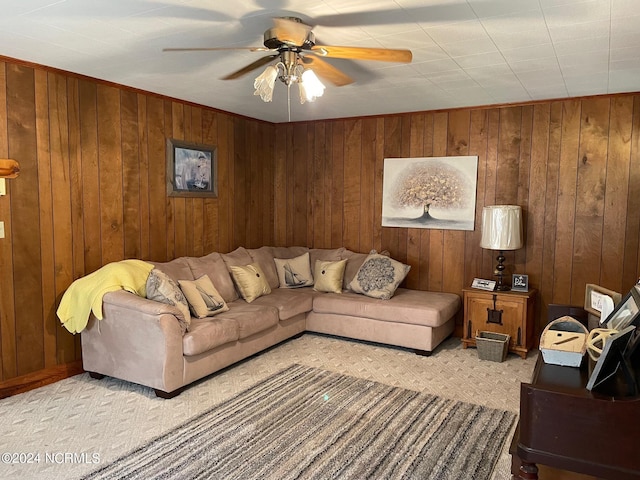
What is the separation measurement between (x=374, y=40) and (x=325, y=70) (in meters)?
0.34

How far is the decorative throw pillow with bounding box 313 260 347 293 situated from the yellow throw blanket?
1.95 m

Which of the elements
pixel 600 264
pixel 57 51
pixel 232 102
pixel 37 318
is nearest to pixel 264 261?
pixel 232 102

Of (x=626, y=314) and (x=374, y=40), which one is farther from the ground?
(x=374, y=40)

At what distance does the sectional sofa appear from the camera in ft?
10.8

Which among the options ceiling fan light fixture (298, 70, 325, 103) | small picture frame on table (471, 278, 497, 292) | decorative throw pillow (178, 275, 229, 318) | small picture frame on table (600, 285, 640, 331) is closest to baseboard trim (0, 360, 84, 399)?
decorative throw pillow (178, 275, 229, 318)

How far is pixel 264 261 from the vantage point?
5215 mm

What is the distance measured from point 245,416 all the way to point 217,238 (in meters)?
2.51

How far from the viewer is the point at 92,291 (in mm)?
3498

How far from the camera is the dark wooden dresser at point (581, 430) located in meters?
1.41

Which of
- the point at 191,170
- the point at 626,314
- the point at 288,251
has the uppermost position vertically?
the point at 191,170

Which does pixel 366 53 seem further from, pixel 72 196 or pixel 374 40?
pixel 72 196

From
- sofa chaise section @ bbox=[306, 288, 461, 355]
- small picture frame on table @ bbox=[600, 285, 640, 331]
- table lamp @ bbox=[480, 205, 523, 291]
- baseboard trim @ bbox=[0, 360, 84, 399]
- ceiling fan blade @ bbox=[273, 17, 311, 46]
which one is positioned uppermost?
ceiling fan blade @ bbox=[273, 17, 311, 46]

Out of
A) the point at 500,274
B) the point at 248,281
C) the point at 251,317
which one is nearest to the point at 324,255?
the point at 248,281

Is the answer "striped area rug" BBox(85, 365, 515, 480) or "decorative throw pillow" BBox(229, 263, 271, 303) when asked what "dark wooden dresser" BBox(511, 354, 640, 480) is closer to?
"striped area rug" BBox(85, 365, 515, 480)
